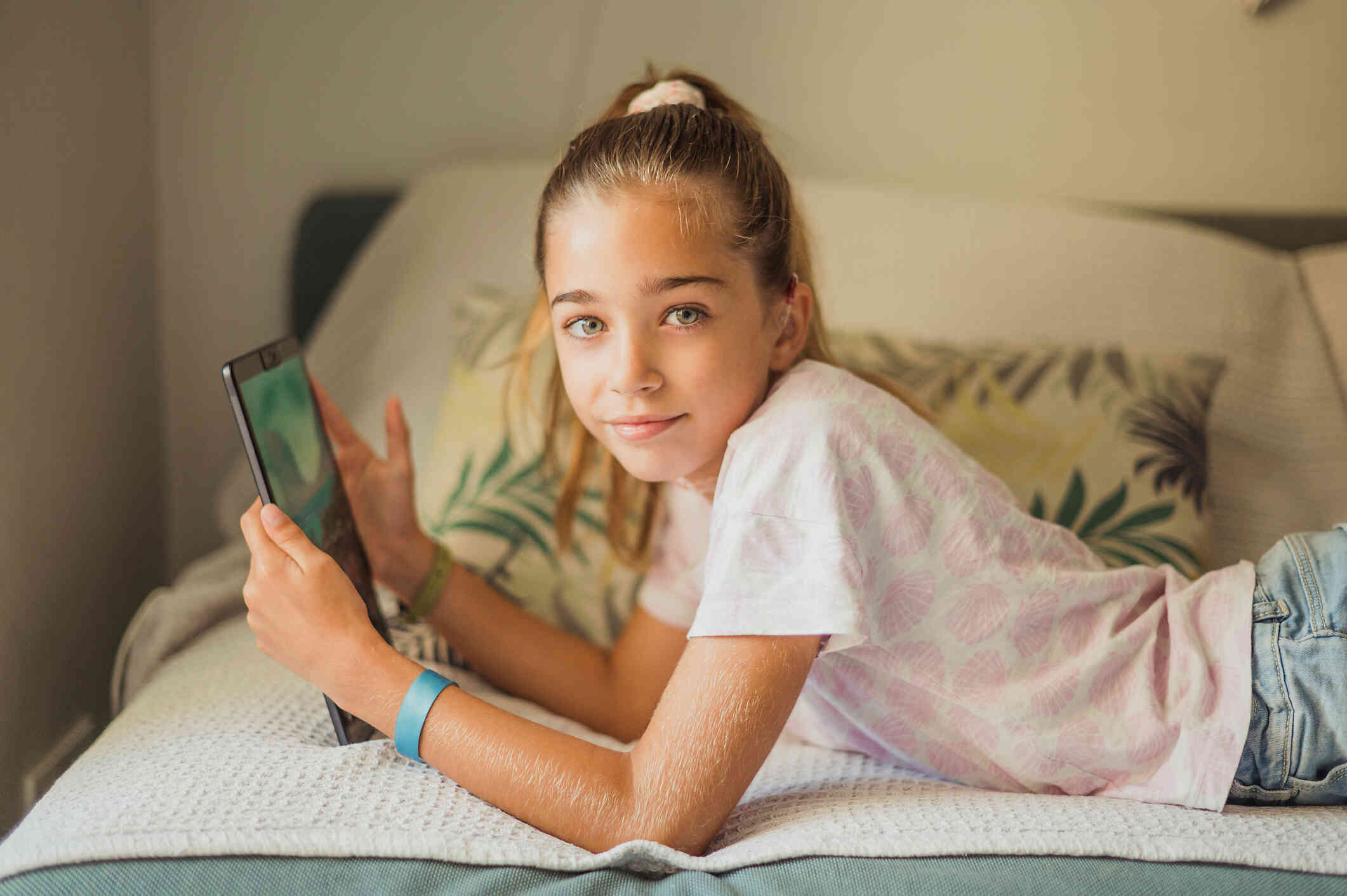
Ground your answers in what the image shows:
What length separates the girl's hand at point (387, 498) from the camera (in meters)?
1.04

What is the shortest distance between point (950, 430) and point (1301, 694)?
0.45 metres

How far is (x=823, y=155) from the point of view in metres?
1.61

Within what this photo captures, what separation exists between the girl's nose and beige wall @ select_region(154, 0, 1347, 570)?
848mm

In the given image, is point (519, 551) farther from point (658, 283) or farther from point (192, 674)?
point (658, 283)

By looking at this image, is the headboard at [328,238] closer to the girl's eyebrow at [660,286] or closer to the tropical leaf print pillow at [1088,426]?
the tropical leaf print pillow at [1088,426]

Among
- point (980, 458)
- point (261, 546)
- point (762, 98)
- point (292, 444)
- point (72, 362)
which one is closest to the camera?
point (261, 546)

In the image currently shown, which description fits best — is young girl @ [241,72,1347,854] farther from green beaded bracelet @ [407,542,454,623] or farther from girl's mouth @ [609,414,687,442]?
green beaded bracelet @ [407,542,454,623]

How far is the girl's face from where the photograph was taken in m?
0.78

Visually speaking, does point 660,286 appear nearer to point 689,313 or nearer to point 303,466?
point 689,313

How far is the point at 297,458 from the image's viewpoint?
883mm

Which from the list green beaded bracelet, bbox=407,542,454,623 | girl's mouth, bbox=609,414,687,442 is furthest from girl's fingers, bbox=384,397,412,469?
girl's mouth, bbox=609,414,687,442

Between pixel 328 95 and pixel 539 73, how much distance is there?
0.33 meters

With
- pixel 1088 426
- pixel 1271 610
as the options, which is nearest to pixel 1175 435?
pixel 1088 426

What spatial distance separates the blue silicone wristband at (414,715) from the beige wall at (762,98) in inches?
40.8
